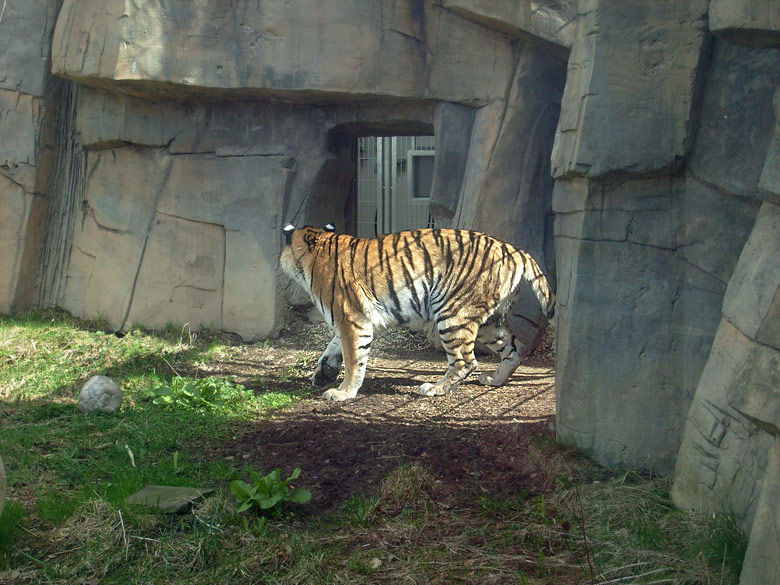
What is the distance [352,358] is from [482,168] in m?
2.11

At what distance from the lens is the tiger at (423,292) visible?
253 inches

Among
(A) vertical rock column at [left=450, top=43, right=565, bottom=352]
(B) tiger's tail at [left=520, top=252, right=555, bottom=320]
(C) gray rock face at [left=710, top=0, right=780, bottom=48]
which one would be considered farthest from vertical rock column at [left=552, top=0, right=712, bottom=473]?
(A) vertical rock column at [left=450, top=43, right=565, bottom=352]

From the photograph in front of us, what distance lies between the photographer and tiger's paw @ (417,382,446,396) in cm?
634

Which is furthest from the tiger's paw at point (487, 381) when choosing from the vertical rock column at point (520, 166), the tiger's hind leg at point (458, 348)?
the vertical rock column at point (520, 166)

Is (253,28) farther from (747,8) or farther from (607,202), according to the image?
(747,8)

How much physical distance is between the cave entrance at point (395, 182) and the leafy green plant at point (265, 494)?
6.93 m

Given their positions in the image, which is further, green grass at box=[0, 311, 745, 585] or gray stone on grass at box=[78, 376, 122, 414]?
gray stone on grass at box=[78, 376, 122, 414]

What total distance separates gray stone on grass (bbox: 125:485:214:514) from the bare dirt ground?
558 mm

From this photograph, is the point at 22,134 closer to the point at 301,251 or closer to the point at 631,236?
the point at 301,251

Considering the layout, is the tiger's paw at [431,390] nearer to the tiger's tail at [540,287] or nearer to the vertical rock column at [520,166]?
the tiger's tail at [540,287]

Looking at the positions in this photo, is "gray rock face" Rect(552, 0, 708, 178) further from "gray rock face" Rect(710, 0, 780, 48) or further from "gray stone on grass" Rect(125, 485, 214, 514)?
"gray stone on grass" Rect(125, 485, 214, 514)

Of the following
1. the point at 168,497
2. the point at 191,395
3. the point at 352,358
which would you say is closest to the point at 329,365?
the point at 352,358

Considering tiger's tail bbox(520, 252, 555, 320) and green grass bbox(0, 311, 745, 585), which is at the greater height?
tiger's tail bbox(520, 252, 555, 320)

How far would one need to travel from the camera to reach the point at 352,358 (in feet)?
20.9
